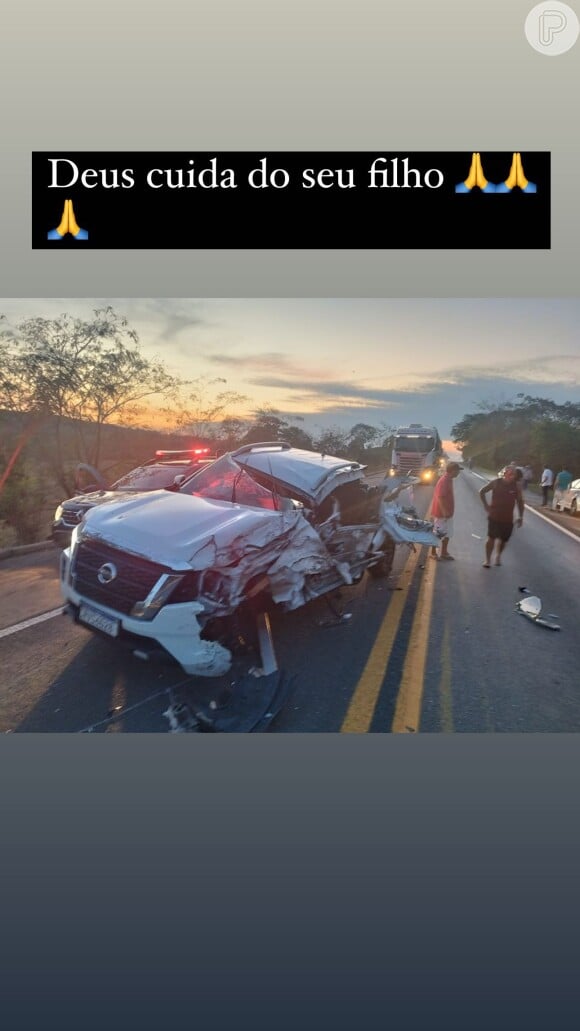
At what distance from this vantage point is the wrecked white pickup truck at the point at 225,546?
301 cm

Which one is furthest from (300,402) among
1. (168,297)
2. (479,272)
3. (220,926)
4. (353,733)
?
(220,926)

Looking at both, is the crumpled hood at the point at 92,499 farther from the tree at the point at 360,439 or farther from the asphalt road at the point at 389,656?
the tree at the point at 360,439

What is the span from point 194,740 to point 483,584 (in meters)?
1.95

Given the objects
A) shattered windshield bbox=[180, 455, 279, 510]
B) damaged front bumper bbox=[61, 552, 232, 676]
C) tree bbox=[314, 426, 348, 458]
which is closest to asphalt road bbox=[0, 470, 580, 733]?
damaged front bumper bbox=[61, 552, 232, 676]

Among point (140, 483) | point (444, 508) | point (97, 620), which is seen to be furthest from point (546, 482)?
point (97, 620)

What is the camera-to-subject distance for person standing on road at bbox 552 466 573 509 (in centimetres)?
357

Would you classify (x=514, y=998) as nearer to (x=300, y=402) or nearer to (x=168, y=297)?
(x=300, y=402)

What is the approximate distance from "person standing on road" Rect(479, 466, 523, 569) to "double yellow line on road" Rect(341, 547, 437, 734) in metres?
0.43

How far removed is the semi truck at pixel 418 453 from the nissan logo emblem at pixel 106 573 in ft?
6.03

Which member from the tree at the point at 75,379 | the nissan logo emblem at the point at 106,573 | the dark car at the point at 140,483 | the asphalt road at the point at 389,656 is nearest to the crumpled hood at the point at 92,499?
the dark car at the point at 140,483

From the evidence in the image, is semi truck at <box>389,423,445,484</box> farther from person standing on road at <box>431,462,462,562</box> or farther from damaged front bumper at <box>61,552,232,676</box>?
damaged front bumper at <box>61,552,232,676</box>

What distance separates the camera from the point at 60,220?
118 inches

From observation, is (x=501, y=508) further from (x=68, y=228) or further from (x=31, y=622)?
(x=31, y=622)

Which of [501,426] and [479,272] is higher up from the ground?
[479,272]
